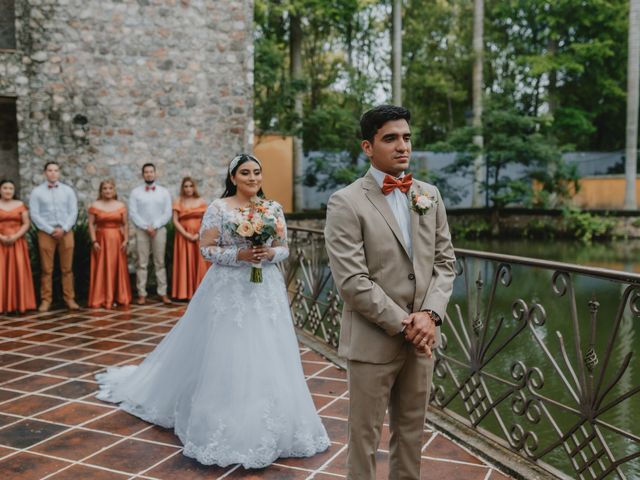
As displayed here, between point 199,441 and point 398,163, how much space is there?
2.14 m

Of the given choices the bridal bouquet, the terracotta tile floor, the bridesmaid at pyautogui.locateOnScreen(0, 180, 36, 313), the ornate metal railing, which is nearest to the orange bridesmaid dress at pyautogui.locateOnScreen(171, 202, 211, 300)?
the ornate metal railing

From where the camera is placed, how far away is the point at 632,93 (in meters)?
19.6

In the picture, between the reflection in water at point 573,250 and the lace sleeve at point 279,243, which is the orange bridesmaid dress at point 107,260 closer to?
the lace sleeve at point 279,243

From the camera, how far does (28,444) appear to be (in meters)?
3.96

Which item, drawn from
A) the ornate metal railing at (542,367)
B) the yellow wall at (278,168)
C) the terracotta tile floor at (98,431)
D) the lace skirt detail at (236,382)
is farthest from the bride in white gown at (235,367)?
the yellow wall at (278,168)

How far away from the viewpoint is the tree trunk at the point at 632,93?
1958 centimetres

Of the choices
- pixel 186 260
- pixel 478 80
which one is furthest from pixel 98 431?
pixel 478 80

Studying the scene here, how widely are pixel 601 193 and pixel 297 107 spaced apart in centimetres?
1170

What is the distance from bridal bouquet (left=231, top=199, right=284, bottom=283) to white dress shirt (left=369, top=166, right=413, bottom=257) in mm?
1386

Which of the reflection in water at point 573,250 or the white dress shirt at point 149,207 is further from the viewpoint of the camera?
the reflection in water at point 573,250

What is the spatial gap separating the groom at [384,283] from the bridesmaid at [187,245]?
21.0 ft

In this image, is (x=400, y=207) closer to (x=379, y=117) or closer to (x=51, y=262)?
(x=379, y=117)

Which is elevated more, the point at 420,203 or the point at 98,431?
the point at 420,203

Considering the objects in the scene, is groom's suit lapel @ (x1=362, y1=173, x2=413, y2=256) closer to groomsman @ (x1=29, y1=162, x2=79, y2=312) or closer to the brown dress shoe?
groomsman @ (x1=29, y1=162, x2=79, y2=312)
